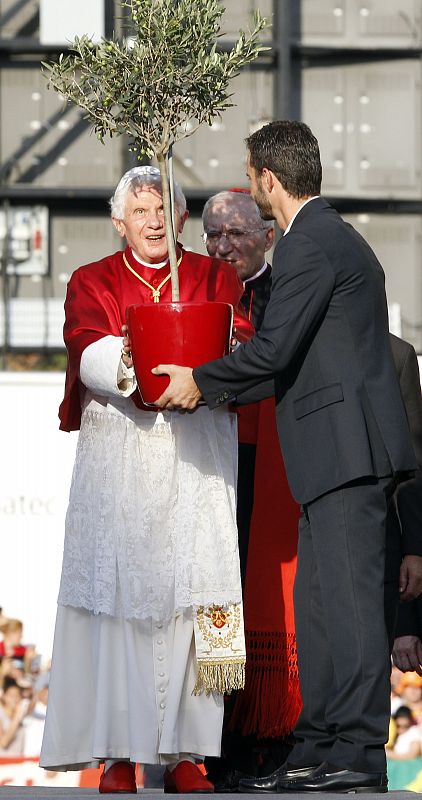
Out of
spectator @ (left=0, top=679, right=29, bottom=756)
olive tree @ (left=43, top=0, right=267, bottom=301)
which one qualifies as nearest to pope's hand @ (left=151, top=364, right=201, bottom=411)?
olive tree @ (left=43, top=0, right=267, bottom=301)

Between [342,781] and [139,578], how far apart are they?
2.49 feet

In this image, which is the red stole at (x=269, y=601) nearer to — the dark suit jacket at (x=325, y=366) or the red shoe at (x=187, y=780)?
the red shoe at (x=187, y=780)

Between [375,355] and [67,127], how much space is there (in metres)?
6.77

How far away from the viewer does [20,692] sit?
24.2 ft

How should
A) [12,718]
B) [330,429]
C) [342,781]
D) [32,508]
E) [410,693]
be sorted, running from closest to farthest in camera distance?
[342,781] → [330,429] → [32,508] → [12,718] → [410,693]

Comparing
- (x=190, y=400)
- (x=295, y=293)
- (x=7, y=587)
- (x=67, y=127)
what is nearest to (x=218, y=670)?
(x=190, y=400)

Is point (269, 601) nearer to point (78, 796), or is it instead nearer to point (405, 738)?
point (78, 796)

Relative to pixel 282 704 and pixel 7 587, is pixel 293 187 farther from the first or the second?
pixel 7 587

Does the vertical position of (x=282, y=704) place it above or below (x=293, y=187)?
below

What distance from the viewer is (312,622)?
3949 mm

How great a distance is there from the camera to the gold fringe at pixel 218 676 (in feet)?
13.4

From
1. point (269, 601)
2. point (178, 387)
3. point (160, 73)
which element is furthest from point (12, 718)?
point (160, 73)

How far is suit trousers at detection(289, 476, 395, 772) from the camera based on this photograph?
3.72 metres

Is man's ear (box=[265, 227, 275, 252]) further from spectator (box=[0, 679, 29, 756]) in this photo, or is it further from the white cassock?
spectator (box=[0, 679, 29, 756])
